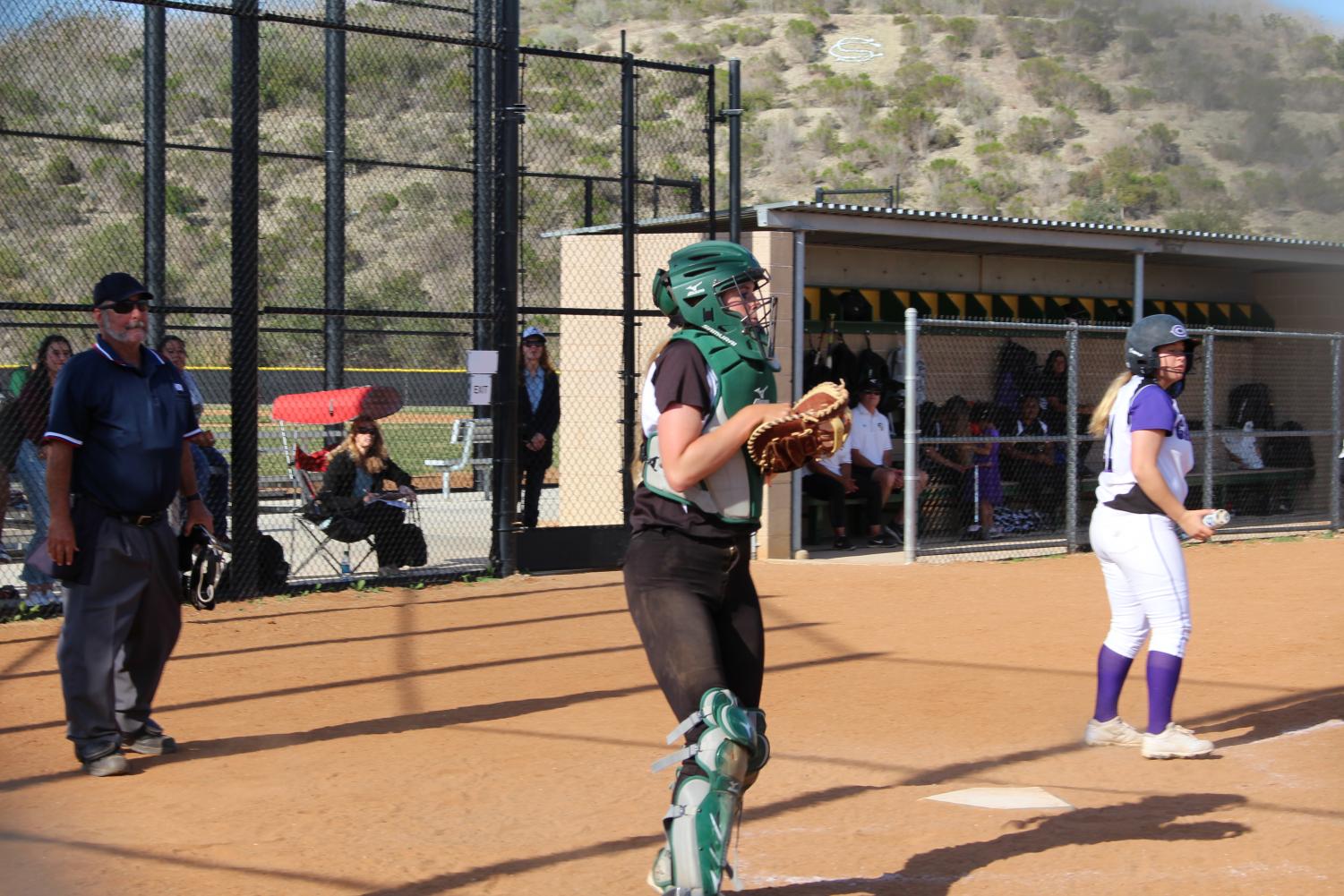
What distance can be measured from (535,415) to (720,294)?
9.38m

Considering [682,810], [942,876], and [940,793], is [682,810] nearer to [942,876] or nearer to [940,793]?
[942,876]

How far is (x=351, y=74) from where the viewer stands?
23.8 metres

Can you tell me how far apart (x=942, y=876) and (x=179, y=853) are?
8.14 ft

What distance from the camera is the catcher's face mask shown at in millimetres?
6672

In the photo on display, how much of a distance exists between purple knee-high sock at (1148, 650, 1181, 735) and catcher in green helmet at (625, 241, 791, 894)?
2.82 meters

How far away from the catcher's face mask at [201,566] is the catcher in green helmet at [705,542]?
3148 millimetres

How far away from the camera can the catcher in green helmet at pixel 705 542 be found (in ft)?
12.5

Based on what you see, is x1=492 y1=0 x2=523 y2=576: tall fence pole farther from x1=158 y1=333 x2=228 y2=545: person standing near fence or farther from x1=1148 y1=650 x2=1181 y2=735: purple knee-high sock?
x1=1148 y1=650 x2=1181 y2=735: purple knee-high sock

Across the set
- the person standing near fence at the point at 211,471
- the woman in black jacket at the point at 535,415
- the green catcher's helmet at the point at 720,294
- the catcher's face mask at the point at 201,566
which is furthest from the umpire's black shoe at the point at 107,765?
the woman in black jacket at the point at 535,415

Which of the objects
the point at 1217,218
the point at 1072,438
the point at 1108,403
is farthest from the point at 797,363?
the point at 1217,218

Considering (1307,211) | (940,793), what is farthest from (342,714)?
(1307,211)

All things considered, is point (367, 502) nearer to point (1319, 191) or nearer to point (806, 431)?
point (806, 431)

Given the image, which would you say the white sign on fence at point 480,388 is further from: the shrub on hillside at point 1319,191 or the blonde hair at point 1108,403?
the shrub on hillside at point 1319,191

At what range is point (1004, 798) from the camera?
5727 millimetres
